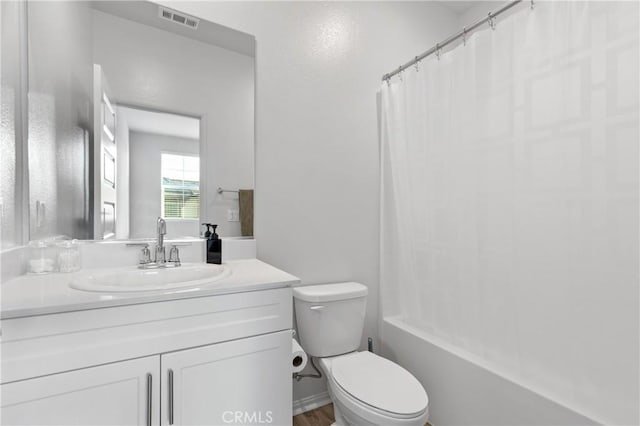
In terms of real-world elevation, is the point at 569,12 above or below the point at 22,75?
above

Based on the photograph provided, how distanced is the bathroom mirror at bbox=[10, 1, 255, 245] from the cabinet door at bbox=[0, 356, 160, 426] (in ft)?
1.99

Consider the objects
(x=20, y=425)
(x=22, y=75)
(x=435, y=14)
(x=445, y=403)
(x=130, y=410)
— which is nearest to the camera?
(x=20, y=425)

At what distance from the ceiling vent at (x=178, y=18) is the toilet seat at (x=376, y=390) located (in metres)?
1.77

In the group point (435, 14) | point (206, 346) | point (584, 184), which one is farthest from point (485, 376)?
point (435, 14)

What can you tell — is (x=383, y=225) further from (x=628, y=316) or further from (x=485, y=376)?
(x=628, y=316)

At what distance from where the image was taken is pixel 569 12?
1.16 metres

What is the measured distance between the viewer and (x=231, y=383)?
3.51 feet

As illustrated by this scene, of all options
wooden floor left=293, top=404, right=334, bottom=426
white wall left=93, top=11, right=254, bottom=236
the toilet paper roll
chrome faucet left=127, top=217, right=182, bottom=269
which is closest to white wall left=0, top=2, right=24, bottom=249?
white wall left=93, top=11, right=254, bottom=236

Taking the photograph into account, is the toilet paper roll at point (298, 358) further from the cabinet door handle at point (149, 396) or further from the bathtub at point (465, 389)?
the bathtub at point (465, 389)

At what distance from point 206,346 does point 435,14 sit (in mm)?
2556

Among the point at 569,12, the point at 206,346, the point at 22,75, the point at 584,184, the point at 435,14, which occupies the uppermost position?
the point at 435,14

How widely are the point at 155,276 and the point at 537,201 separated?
1.55 m

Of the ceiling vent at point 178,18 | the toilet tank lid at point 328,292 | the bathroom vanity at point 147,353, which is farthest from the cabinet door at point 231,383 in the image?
the ceiling vent at point 178,18

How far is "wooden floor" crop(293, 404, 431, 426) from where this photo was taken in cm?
169
